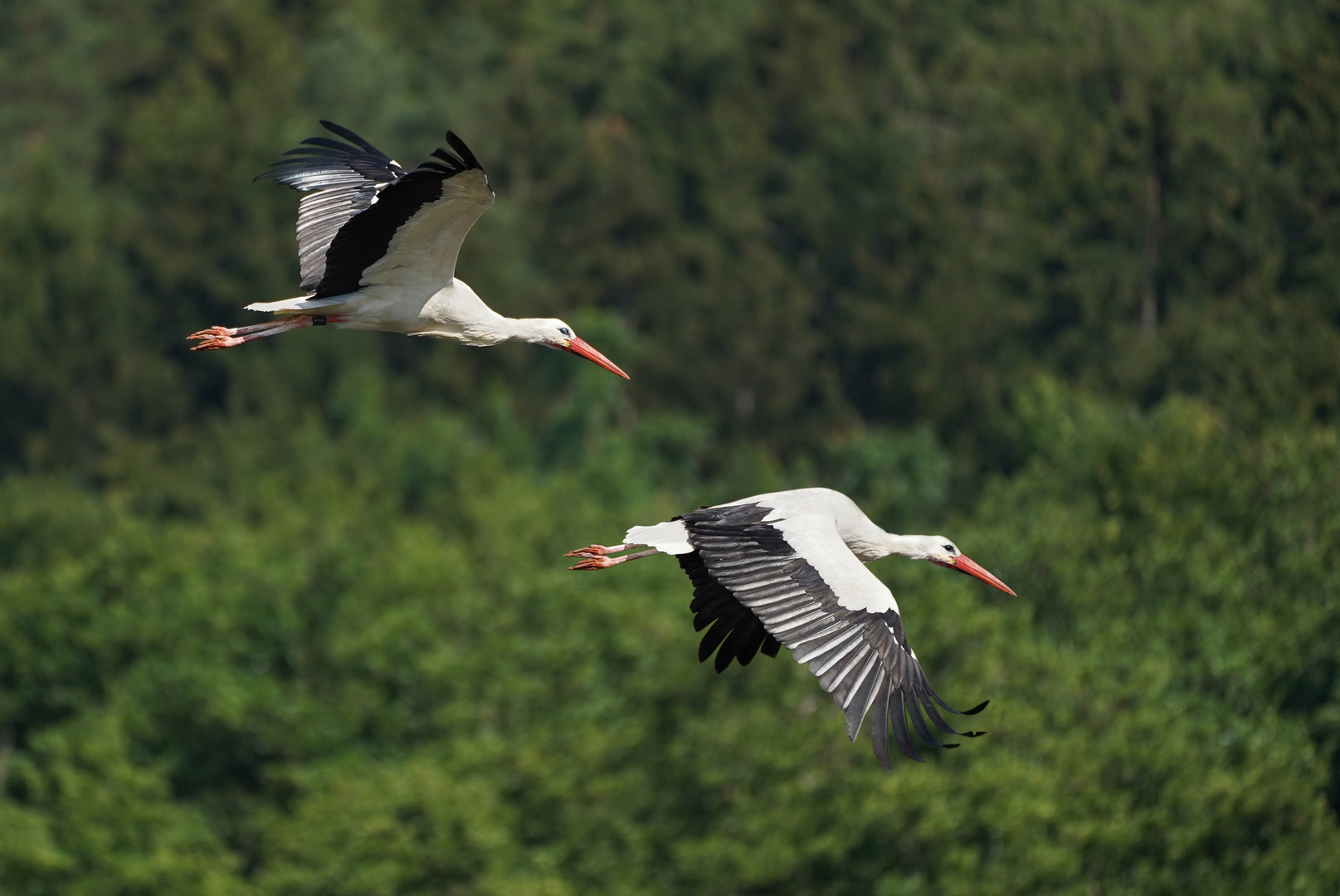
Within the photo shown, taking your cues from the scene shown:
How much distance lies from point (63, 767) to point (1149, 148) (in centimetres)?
3206

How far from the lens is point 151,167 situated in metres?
64.2

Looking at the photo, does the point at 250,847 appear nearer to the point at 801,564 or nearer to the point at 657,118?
the point at 801,564

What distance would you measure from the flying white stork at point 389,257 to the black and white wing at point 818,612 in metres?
1.71

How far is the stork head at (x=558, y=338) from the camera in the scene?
1572cm

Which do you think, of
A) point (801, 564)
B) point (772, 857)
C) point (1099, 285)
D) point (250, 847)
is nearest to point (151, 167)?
point (1099, 285)

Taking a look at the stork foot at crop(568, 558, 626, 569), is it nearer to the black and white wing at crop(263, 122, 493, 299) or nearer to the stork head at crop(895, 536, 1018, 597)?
the stork head at crop(895, 536, 1018, 597)

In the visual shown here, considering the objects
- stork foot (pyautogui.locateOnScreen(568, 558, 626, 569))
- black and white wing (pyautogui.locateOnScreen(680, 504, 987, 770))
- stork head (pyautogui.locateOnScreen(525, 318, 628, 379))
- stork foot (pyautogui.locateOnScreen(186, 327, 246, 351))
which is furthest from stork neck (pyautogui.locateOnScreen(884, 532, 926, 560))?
stork foot (pyautogui.locateOnScreen(186, 327, 246, 351))

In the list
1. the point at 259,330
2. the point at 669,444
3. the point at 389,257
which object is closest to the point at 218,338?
the point at 259,330

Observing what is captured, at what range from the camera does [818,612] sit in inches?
504

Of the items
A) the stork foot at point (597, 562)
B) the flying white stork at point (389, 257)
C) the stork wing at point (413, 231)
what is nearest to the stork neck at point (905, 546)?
the stork foot at point (597, 562)

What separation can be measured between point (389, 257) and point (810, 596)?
11.4 feet

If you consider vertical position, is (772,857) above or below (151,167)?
below

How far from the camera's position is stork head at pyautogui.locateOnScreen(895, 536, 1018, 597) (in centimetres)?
1491

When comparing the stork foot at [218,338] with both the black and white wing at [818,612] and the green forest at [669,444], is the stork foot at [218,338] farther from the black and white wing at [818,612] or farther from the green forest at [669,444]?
the green forest at [669,444]
